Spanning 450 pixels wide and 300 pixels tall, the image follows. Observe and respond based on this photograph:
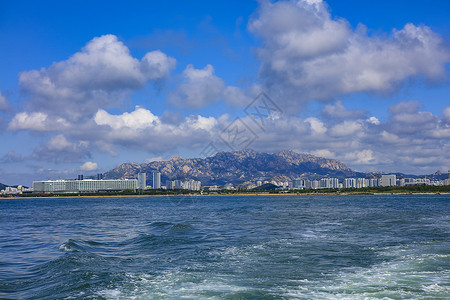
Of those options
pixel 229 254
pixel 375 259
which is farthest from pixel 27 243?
pixel 375 259

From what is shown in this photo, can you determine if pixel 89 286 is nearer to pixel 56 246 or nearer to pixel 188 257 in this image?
pixel 188 257

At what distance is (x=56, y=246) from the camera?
23.8 meters

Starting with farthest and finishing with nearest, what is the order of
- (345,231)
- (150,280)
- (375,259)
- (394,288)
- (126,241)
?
(345,231) < (126,241) < (375,259) < (150,280) < (394,288)

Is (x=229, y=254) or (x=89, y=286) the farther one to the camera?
(x=229, y=254)

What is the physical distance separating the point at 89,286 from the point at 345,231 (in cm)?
2099

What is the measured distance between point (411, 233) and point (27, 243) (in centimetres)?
2810

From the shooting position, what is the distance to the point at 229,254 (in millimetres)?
19219

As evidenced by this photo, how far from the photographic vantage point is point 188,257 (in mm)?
18859

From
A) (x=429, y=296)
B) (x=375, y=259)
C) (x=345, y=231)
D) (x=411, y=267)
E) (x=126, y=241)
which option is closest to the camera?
(x=429, y=296)

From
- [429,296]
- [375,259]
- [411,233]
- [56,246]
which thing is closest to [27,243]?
[56,246]

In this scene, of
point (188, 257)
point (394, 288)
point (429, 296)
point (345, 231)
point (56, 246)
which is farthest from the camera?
point (345, 231)

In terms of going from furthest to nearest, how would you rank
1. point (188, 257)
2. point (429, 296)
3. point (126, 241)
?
point (126, 241) → point (188, 257) → point (429, 296)

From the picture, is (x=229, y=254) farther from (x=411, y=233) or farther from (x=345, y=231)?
(x=411, y=233)

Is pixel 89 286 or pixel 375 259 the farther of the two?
pixel 375 259
